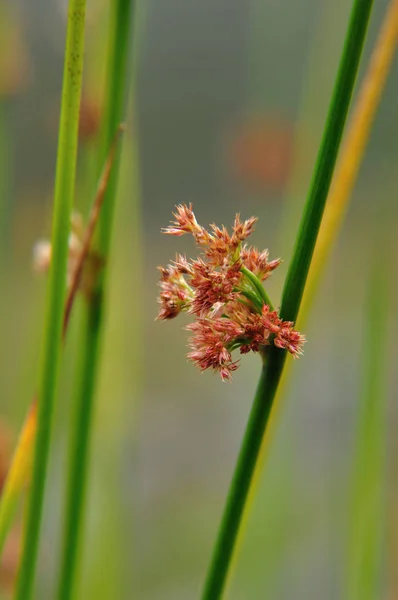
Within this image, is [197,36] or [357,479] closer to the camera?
[357,479]

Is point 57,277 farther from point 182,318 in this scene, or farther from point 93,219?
point 182,318

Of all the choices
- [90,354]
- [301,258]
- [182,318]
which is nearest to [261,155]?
[90,354]

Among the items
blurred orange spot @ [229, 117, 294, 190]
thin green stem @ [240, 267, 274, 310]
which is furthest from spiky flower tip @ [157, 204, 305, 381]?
blurred orange spot @ [229, 117, 294, 190]

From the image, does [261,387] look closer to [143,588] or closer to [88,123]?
[88,123]

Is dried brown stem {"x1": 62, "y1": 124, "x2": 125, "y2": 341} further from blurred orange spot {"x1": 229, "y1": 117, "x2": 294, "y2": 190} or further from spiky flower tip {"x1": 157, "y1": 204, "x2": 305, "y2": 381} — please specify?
blurred orange spot {"x1": 229, "y1": 117, "x2": 294, "y2": 190}

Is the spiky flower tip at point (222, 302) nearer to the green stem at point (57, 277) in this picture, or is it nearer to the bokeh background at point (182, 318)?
the green stem at point (57, 277)

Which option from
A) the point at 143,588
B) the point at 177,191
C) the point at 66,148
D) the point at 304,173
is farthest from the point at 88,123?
the point at 177,191
